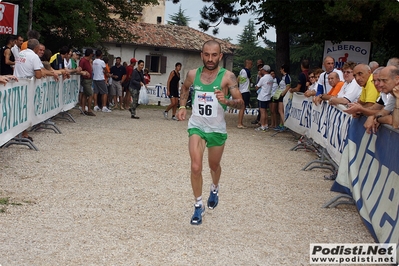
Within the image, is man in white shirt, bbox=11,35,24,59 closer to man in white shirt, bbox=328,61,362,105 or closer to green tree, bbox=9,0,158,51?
man in white shirt, bbox=328,61,362,105

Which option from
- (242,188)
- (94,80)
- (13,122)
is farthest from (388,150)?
(94,80)

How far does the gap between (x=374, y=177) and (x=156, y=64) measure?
167 feet

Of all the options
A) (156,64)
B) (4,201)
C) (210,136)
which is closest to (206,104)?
(210,136)

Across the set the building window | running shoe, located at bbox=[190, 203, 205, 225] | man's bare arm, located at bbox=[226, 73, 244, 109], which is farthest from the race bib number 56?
the building window

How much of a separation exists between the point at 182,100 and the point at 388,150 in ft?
8.08

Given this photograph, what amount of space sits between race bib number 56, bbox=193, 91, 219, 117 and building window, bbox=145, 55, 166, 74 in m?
49.6

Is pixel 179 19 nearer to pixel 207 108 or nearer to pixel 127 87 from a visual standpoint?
pixel 127 87

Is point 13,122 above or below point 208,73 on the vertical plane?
below

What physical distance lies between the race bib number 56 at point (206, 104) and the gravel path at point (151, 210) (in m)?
1.23

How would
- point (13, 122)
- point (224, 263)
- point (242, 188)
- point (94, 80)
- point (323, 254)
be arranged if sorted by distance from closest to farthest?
point (224, 263), point (323, 254), point (242, 188), point (13, 122), point (94, 80)

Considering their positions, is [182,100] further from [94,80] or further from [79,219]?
[94,80]

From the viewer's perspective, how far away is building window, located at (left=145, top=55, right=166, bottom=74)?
186 ft

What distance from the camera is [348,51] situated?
1914cm

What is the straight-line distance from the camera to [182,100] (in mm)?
7832
